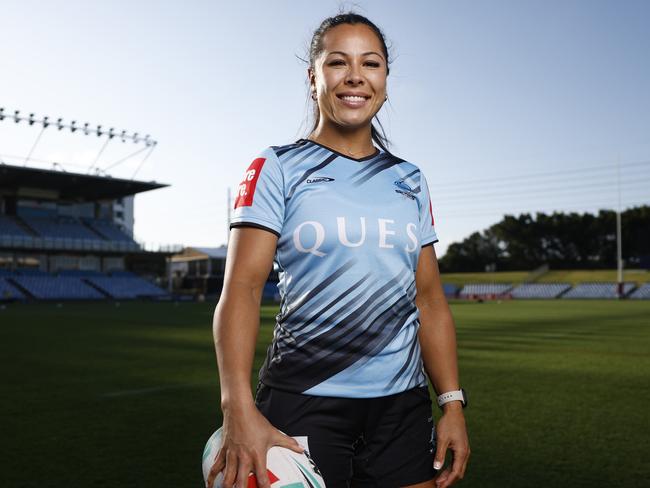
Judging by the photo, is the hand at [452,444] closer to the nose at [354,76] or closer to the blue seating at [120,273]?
the nose at [354,76]

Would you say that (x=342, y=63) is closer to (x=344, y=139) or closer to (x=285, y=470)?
(x=344, y=139)

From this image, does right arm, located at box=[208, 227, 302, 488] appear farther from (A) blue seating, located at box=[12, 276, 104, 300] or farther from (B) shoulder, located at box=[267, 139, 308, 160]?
(A) blue seating, located at box=[12, 276, 104, 300]

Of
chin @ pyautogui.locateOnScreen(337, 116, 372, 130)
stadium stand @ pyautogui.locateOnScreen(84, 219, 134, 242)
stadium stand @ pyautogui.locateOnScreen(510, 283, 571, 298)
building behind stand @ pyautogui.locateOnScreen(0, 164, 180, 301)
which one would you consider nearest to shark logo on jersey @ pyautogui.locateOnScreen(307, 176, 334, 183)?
chin @ pyautogui.locateOnScreen(337, 116, 372, 130)

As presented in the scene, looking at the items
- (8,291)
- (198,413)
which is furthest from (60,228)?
(198,413)

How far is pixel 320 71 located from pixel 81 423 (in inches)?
201

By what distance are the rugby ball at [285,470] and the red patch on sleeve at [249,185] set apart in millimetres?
647

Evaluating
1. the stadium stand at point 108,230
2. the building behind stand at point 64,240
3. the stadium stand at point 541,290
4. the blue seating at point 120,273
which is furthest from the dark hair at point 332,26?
the stadium stand at point 541,290

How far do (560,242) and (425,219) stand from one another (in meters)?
87.5

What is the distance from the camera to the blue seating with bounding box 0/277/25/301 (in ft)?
136

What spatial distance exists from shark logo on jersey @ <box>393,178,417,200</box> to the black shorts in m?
0.61

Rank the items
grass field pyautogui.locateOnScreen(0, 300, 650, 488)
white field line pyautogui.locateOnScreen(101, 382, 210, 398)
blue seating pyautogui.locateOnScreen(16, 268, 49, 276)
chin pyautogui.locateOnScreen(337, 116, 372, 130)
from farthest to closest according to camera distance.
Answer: blue seating pyautogui.locateOnScreen(16, 268, 49, 276), white field line pyautogui.locateOnScreen(101, 382, 210, 398), grass field pyautogui.locateOnScreen(0, 300, 650, 488), chin pyautogui.locateOnScreen(337, 116, 372, 130)

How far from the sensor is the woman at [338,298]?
68.6 inches

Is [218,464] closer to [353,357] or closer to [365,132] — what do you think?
[353,357]

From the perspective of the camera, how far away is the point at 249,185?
1798mm
